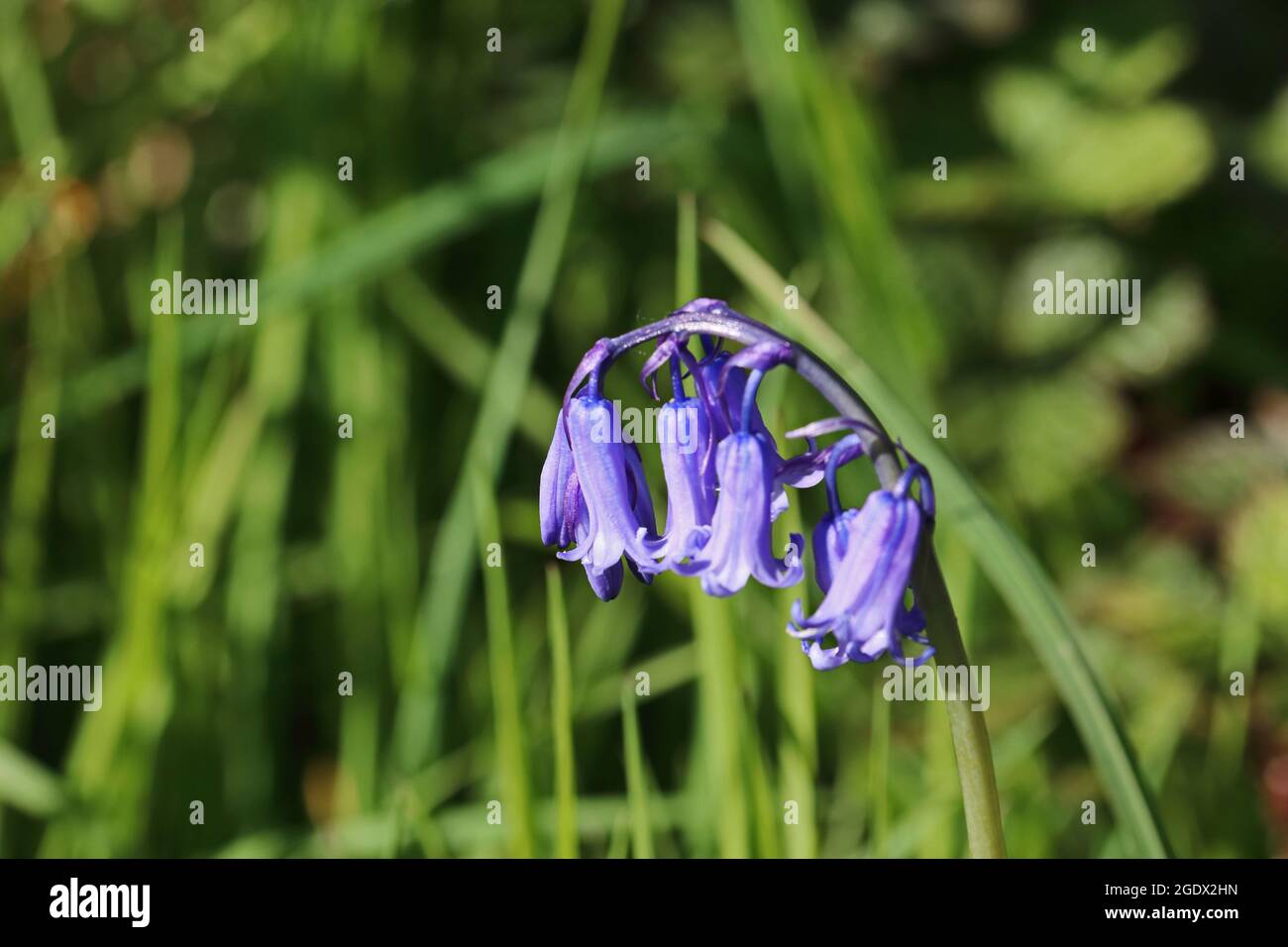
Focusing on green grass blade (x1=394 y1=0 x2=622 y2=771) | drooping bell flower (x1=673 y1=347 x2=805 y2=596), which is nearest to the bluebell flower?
drooping bell flower (x1=673 y1=347 x2=805 y2=596)

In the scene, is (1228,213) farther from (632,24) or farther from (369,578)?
(369,578)

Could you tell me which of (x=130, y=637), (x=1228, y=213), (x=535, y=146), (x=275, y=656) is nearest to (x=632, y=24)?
(x=535, y=146)

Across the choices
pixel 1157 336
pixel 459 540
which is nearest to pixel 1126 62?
pixel 1157 336

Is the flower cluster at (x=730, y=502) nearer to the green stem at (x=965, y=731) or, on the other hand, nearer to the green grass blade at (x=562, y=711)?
the green stem at (x=965, y=731)

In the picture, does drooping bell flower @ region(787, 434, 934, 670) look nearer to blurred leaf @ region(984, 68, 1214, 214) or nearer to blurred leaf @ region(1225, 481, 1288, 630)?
blurred leaf @ region(1225, 481, 1288, 630)

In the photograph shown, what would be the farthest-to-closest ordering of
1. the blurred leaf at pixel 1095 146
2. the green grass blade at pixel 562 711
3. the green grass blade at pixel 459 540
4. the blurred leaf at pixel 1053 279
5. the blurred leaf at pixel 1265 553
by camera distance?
1. the blurred leaf at pixel 1053 279
2. the blurred leaf at pixel 1095 146
3. the green grass blade at pixel 459 540
4. the blurred leaf at pixel 1265 553
5. the green grass blade at pixel 562 711

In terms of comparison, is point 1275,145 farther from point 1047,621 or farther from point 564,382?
point 1047,621

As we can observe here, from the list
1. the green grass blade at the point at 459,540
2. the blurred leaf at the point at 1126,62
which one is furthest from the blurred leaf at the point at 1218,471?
the green grass blade at the point at 459,540
